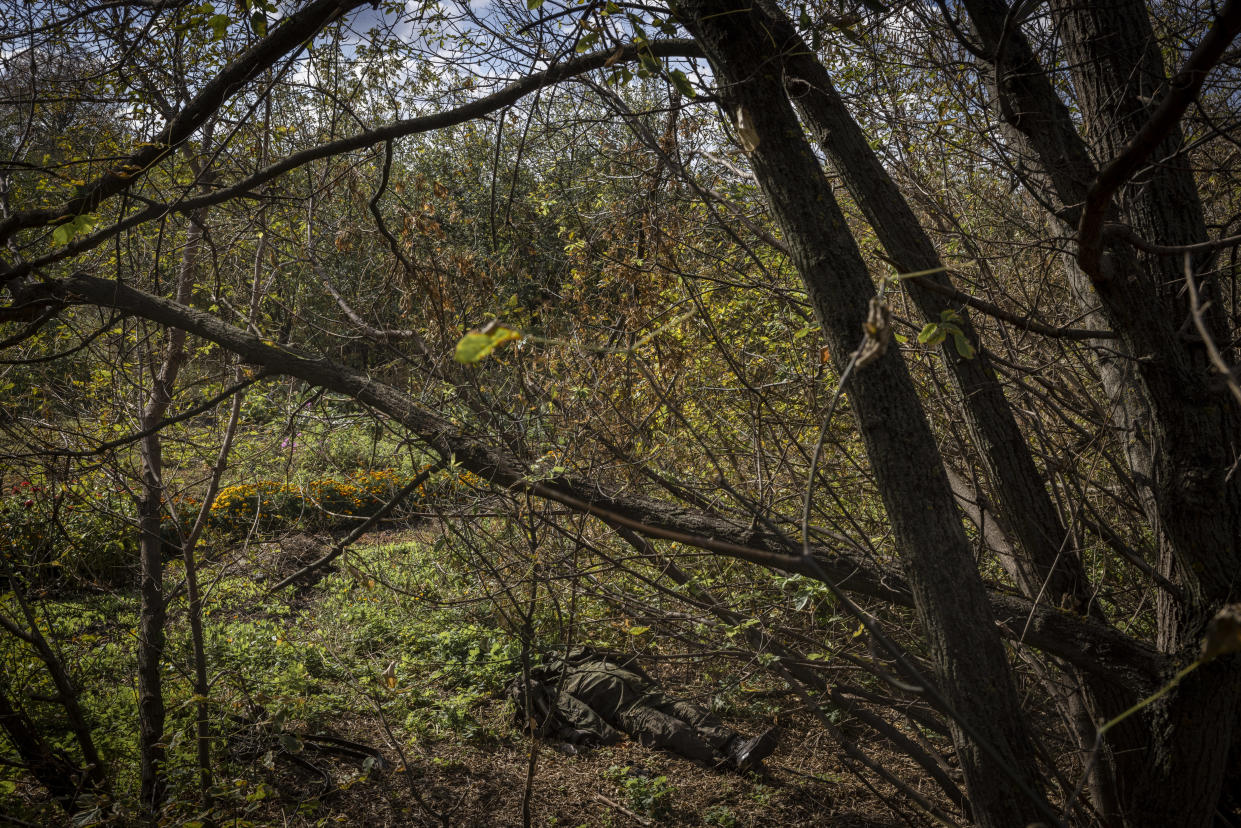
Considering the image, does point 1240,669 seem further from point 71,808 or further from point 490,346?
point 71,808

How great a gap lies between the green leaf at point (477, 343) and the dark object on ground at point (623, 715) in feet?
11.4

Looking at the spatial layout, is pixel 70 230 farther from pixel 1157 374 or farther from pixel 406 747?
pixel 406 747

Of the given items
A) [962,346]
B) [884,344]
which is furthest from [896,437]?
[884,344]

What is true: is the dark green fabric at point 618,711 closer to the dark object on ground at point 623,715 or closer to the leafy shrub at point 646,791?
the dark object on ground at point 623,715

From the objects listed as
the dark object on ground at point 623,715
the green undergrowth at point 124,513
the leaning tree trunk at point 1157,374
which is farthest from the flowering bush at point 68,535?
the leaning tree trunk at point 1157,374

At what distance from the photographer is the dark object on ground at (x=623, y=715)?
14.6 feet

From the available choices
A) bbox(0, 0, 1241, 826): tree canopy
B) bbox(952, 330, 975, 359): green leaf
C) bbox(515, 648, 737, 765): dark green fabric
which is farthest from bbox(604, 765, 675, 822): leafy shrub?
bbox(952, 330, 975, 359): green leaf

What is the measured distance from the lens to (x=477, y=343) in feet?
3.62

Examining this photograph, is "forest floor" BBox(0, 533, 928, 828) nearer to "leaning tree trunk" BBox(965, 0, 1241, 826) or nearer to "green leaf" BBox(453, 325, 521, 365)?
"leaning tree trunk" BBox(965, 0, 1241, 826)

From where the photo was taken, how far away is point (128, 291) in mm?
3064

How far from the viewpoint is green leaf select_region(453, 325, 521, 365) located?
3.54ft

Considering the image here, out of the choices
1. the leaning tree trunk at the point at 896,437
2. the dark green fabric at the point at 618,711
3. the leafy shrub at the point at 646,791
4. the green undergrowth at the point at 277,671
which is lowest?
the leafy shrub at the point at 646,791

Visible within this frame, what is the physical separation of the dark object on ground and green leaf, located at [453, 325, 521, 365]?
11.4ft

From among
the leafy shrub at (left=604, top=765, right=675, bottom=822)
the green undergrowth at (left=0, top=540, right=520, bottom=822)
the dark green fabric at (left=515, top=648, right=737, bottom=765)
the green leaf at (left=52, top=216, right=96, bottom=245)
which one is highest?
the green leaf at (left=52, top=216, right=96, bottom=245)
